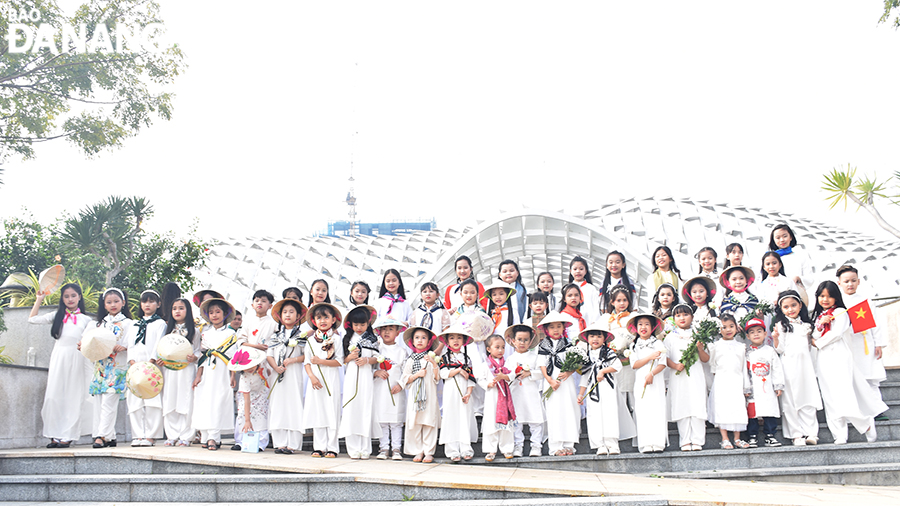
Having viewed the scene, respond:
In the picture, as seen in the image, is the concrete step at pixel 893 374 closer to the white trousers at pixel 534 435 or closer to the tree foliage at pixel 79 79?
the white trousers at pixel 534 435

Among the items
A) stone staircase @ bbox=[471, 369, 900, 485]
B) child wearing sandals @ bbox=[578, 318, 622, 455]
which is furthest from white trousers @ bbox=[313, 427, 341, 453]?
child wearing sandals @ bbox=[578, 318, 622, 455]

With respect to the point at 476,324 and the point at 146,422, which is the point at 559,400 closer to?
the point at 476,324

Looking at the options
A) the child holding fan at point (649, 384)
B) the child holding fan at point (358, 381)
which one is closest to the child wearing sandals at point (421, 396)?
the child holding fan at point (358, 381)

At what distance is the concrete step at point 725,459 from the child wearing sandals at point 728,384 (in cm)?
31

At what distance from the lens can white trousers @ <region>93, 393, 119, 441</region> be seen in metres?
7.37

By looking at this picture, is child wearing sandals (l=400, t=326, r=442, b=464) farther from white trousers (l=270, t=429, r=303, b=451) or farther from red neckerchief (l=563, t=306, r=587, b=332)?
red neckerchief (l=563, t=306, r=587, b=332)

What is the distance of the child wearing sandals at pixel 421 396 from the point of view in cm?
674

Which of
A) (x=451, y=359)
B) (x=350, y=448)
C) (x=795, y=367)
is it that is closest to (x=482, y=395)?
(x=451, y=359)

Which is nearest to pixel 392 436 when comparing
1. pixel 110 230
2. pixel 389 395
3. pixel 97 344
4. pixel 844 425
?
pixel 389 395

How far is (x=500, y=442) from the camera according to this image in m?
6.80

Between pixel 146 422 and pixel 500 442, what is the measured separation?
416 cm

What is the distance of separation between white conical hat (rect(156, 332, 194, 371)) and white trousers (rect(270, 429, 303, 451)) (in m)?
1.34

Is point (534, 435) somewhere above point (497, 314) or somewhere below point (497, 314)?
below

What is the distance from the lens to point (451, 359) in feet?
22.7
